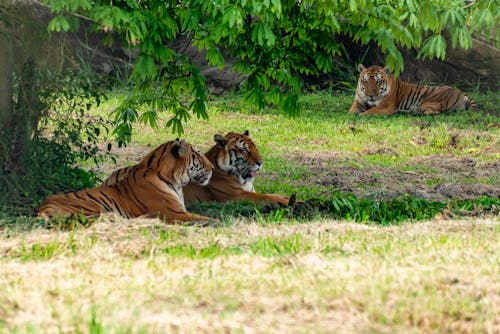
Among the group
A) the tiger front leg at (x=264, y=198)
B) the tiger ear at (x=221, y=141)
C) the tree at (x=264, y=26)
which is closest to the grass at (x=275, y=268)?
the tiger front leg at (x=264, y=198)

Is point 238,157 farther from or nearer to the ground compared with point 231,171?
farther from the ground

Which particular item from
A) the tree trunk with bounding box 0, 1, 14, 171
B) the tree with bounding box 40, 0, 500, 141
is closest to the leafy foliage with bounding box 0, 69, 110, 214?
the tree trunk with bounding box 0, 1, 14, 171

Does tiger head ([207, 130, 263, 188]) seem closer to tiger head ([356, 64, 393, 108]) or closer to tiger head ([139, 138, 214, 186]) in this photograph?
tiger head ([139, 138, 214, 186])

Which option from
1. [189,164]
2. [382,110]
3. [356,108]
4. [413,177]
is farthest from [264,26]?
[382,110]

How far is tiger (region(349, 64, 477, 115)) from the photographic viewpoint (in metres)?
16.6

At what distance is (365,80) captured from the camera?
54.9ft

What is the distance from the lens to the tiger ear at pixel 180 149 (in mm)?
8281

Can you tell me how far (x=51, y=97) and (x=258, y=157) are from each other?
2111mm

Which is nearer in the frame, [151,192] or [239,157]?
[151,192]

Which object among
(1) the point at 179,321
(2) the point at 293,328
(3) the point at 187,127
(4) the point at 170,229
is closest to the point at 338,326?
(2) the point at 293,328

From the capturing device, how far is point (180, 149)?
8.29 m

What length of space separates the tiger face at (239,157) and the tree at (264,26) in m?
0.51

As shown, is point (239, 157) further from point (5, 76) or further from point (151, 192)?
point (5, 76)

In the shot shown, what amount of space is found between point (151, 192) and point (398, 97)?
9767 millimetres
